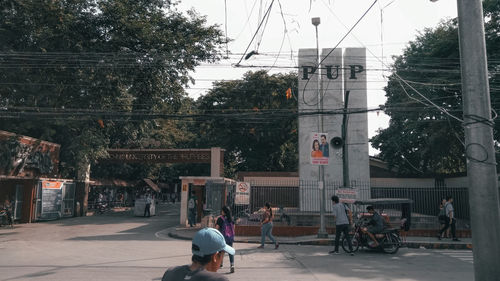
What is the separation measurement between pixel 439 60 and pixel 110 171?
1290 inches

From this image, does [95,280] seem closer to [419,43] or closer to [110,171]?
[419,43]

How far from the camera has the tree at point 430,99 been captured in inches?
776

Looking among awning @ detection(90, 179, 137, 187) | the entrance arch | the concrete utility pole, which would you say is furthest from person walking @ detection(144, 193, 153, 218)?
the concrete utility pole

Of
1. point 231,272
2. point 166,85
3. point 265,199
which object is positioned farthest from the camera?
point 265,199

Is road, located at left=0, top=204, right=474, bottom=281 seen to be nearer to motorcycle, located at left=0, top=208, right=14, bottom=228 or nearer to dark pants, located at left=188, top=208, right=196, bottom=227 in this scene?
dark pants, located at left=188, top=208, right=196, bottom=227

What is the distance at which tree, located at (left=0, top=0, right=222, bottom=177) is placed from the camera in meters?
20.9

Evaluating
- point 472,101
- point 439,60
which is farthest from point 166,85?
point 472,101

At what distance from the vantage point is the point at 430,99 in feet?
70.4

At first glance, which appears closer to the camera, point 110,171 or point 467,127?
point 467,127

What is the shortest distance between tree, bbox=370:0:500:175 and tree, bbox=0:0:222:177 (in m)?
12.1

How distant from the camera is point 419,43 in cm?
2683

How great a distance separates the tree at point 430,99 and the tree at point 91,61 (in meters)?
12.1

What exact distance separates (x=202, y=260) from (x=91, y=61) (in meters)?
21.4

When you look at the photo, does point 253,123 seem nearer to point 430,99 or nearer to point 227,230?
point 430,99
